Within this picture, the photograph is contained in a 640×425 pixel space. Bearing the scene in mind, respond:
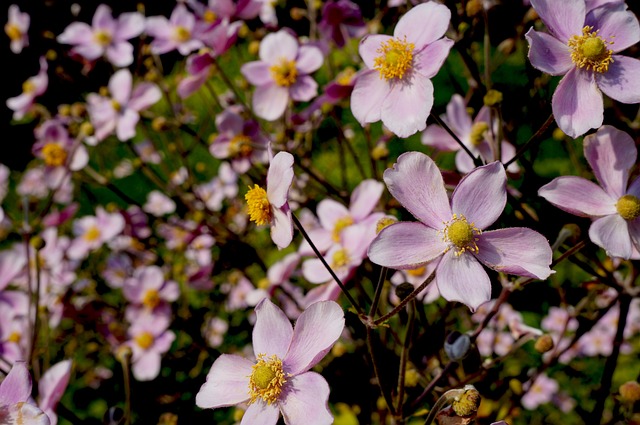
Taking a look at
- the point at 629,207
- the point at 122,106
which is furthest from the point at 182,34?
the point at 629,207

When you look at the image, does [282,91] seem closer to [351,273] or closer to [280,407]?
[351,273]

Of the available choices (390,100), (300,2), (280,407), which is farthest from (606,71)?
(300,2)

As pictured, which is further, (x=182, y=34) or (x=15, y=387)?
(x=182, y=34)

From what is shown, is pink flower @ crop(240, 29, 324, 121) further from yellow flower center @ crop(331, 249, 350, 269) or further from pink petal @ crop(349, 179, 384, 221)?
yellow flower center @ crop(331, 249, 350, 269)

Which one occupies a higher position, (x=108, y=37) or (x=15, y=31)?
(x=108, y=37)

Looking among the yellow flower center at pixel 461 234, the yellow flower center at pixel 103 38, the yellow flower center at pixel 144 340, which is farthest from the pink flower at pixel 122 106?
the yellow flower center at pixel 461 234

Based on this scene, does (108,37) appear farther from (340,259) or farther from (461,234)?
(461,234)

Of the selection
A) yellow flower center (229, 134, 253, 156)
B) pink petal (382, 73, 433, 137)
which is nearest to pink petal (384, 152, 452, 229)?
pink petal (382, 73, 433, 137)
